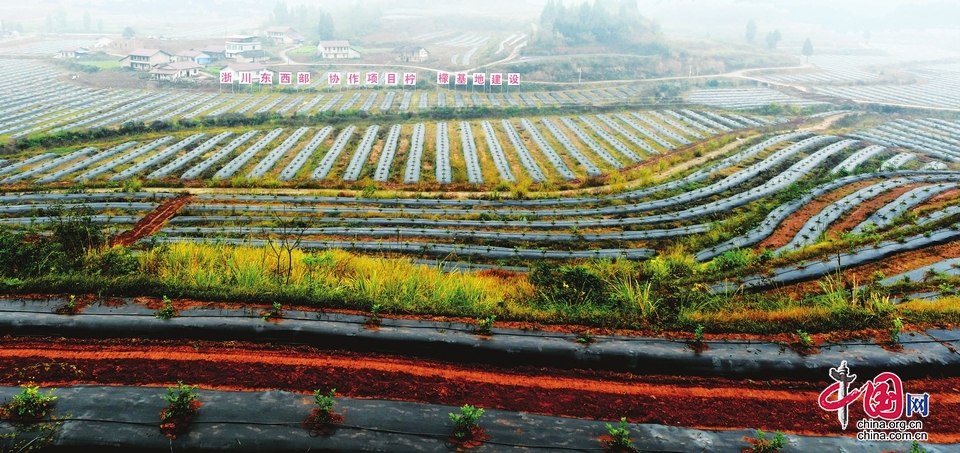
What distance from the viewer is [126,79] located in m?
40.3

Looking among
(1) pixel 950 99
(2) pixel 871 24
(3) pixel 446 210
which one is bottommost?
(3) pixel 446 210

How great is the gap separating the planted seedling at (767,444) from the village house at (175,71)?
47.1 m

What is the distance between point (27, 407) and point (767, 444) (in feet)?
19.3

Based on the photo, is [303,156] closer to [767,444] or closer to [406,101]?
[406,101]

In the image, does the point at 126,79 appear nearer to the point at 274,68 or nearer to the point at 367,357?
the point at 274,68

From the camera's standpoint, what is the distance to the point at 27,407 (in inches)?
161

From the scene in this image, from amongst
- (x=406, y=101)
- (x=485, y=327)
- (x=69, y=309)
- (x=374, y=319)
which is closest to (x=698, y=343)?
(x=485, y=327)

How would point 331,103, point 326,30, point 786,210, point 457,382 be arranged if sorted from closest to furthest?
1. point 457,382
2. point 786,210
3. point 331,103
4. point 326,30

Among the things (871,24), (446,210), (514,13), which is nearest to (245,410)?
(446,210)

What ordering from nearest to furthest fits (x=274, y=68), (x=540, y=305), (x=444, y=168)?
(x=540, y=305), (x=444, y=168), (x=274, y=68)

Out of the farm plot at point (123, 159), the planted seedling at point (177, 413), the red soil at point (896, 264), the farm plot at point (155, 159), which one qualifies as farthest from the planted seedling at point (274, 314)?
the farm plot at point (123, 159)

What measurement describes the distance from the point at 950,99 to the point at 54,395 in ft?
175

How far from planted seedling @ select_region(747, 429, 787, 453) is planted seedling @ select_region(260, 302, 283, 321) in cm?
464

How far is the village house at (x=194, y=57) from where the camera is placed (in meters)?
50.2
